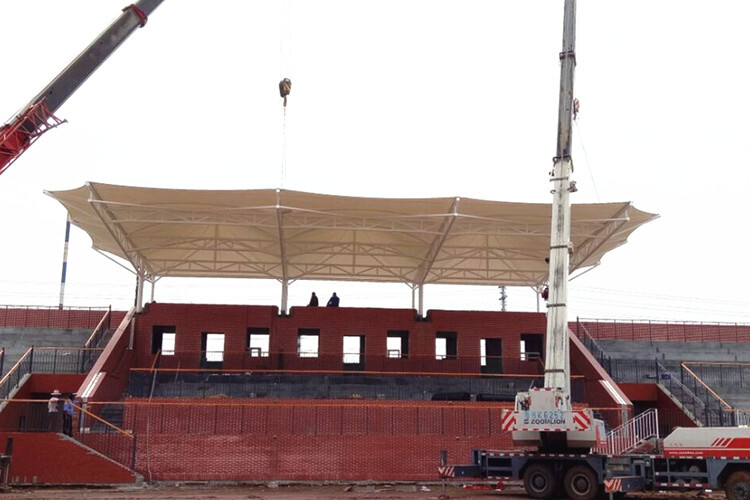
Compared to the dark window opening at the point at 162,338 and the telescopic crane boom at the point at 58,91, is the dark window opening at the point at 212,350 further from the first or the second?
the telescopic crane boom at the point at 58,91

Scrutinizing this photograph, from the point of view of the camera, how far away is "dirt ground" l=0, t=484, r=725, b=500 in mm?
21469

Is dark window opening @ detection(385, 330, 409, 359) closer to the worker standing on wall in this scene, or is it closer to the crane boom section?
the worker standing on wall

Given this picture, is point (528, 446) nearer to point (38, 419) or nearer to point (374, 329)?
point (38, 419)

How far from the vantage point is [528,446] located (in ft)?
72.9

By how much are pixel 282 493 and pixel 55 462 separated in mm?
7060

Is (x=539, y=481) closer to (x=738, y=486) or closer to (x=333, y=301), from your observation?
(x=738, y=486)

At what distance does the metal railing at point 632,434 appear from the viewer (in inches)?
950

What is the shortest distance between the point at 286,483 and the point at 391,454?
3516mm

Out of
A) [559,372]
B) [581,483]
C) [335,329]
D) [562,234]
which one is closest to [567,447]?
[581,483]

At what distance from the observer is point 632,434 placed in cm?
2712

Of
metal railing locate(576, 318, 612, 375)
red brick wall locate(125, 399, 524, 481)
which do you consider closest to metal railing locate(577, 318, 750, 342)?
metal railing locate(576, 318, 612, 375)

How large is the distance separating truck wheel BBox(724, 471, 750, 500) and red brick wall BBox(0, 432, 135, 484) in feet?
54.9

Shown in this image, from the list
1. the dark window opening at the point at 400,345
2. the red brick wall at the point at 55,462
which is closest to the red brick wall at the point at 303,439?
the red brick wall at the point at 55,462

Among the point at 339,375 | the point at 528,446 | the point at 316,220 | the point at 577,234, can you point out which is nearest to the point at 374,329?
the point at 339,375
